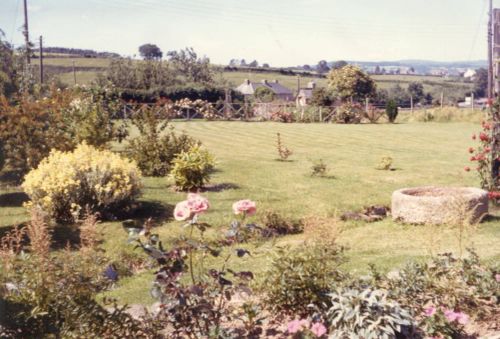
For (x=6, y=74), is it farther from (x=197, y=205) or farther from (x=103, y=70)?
(x=103, y=70)

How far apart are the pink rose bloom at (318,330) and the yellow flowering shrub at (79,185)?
18.8 ft

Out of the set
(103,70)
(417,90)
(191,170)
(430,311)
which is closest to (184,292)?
(430,311)

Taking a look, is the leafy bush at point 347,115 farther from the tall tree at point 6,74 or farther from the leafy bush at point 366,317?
the leafy bush at point 366,317

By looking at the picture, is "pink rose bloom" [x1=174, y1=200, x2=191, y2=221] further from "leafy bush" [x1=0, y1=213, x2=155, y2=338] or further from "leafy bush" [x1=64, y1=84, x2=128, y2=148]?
"leafy bush" [x1=64, y1=84, x2=128, y2=148]

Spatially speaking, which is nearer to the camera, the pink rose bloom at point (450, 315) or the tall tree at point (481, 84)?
the pink rose bloom at point (450, 315)

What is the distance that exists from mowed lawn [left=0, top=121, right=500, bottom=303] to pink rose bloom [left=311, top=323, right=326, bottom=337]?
87 cm

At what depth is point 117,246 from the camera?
8.15 metres

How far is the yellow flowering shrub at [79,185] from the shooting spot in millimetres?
9203

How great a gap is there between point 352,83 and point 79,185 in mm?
42190

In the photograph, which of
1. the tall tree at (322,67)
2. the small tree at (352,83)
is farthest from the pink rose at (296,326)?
the tall tree at (322,67)

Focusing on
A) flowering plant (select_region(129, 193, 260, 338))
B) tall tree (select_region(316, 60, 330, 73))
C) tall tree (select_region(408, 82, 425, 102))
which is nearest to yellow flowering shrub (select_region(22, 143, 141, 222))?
flowering plant (select_region(129, 193, 260, 338))

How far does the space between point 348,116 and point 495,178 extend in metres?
26.0

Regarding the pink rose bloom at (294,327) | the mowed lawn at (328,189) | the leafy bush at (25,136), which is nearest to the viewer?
the pink rose bloom at (294,327)

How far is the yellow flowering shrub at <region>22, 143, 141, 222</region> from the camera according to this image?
→ 9203mm
